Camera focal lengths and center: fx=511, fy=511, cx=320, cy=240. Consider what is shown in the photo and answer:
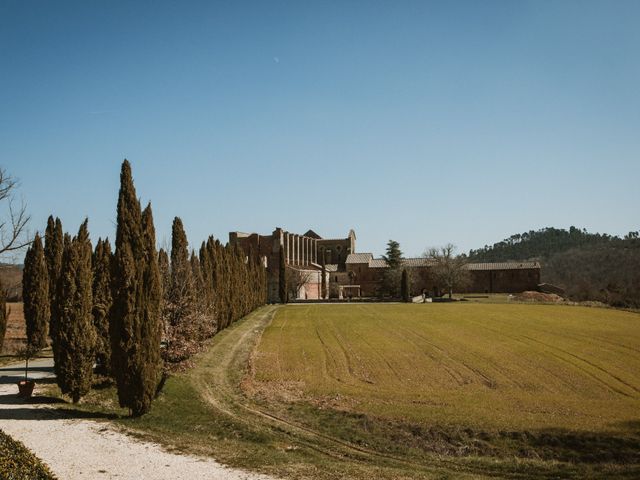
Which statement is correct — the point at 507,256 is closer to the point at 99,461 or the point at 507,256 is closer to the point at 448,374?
the point at 448,374

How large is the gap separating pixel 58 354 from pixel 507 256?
6873 inches

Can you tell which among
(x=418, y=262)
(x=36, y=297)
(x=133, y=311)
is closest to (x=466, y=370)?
(x=133, y=311)

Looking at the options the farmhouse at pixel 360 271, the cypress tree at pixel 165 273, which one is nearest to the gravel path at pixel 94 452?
the cypress tree at pixel 165 273

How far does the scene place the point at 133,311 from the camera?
15625 millimetres

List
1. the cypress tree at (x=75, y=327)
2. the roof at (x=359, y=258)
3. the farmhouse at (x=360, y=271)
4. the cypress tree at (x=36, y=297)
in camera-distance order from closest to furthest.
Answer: the cypress tree at (x=75, y=327), the cypress tree at (x=36, y=297), the farmhouse at (x=360, y=271), the roof at (x=359, y=258)

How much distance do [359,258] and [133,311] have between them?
271 ft

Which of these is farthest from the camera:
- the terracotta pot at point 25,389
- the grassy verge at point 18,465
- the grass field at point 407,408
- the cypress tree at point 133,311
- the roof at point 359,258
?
the roof at point 359,258

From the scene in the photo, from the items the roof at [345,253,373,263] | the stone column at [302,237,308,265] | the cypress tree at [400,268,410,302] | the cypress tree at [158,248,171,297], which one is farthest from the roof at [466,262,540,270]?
the cypress tree at [158,248,171,297]

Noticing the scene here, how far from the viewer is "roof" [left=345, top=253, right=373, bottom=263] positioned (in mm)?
96350

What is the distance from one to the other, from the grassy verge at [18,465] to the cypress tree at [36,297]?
2321 centimetres

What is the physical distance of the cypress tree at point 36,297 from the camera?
2939cm

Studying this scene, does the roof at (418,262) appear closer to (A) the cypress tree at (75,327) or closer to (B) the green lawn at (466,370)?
(B) the green lawn at (466,370)

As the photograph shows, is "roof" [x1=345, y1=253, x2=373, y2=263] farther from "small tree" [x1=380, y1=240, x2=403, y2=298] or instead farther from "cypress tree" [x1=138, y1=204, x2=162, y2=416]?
"cypress tree" [x1=138, y1=204, x2=162, y2=416]

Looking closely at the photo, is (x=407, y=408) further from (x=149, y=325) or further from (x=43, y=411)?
(x=43, y=411)
